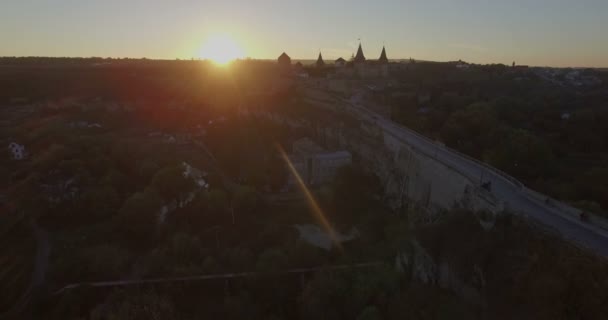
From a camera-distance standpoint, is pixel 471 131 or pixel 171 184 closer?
pixel 171 184

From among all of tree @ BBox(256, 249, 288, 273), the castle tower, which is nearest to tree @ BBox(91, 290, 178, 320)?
tree @ BBox(256, 249, 288, 273)

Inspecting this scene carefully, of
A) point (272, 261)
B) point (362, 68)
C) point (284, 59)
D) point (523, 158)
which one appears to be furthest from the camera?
point (284, 59)

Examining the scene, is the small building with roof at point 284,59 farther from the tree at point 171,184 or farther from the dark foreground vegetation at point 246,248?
the tree at point 171,184

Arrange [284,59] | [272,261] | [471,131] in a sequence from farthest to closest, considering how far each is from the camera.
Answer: [284,59] < [471,131] < [272,261]

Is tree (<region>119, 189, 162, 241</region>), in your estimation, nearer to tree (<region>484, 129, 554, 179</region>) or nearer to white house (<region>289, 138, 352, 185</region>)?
white house (<region>289, 138, 352, 185</region>)

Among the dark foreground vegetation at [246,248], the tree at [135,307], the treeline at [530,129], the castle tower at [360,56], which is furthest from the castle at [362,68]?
the tree at [135,307]

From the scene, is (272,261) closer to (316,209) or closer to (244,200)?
(244,200)

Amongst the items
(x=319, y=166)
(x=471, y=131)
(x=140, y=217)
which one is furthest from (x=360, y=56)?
(x=140, y=217)

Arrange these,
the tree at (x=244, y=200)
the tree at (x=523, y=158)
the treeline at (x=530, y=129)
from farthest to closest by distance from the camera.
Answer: the tree at (x=523, y=158), the tree at (x=244, y=200), the treeline at (x=530, y=129)

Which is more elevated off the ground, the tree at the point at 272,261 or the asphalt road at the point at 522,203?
the asphalt road at the point at 522,203

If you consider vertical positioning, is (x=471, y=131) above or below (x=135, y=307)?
above

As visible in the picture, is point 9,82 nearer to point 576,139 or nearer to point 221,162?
point 221,162

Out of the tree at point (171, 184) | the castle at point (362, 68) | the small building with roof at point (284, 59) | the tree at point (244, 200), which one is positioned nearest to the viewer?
the tree at point (244, 200)
